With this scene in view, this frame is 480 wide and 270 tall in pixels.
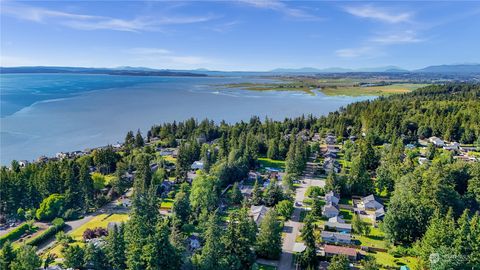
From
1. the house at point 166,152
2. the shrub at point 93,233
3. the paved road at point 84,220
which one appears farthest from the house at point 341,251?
the house at point 166,152

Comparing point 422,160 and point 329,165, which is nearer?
point 329,165

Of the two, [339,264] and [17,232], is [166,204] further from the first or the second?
[339,264]

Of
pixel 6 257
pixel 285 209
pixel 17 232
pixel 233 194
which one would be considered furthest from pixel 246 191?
pixel 6 257

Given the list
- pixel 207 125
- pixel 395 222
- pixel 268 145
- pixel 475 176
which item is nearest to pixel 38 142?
pixel 207 125

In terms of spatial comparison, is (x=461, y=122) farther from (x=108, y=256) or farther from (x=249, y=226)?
(x=108, y=256)

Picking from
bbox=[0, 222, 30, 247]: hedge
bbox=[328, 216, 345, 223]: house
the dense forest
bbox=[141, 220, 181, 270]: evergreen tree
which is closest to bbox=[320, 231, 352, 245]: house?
bbox=[328, 216, 345, 223]: house

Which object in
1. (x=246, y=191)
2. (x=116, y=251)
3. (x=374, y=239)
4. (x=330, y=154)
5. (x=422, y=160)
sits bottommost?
(x=374, y=239)
